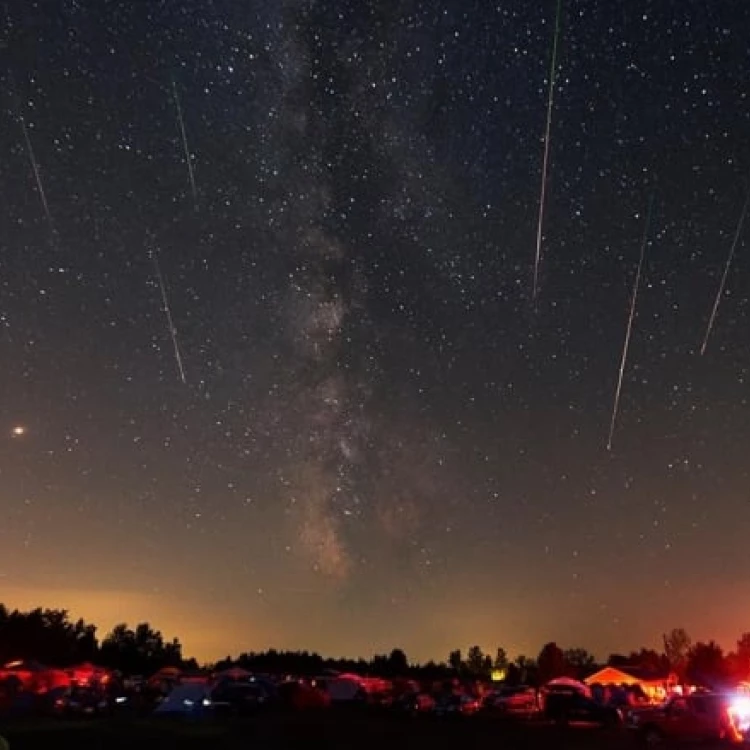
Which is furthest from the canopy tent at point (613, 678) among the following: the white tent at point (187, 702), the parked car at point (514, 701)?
the white tent at point (187, 702)

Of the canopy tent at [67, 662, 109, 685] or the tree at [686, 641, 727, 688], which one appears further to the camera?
the tree at [686, 641, 727, 688]

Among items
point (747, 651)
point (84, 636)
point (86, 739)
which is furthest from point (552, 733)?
point (84, 636)

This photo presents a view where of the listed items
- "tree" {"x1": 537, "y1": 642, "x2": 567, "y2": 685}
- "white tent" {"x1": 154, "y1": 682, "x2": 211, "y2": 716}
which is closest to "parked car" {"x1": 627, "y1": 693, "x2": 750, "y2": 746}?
"white tent" {"x1": 154, "y1": 682, "x2": 211, "y2": 716}

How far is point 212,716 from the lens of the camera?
46938 millimetres

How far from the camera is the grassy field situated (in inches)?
1086

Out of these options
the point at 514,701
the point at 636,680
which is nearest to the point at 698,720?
the point at 514,701

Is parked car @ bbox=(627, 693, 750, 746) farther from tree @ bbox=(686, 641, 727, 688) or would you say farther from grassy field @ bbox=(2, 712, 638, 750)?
tree @ bbox=(686, 641, 727, 688)

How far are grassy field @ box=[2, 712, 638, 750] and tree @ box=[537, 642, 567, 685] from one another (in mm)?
145679

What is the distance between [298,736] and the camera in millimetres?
30922

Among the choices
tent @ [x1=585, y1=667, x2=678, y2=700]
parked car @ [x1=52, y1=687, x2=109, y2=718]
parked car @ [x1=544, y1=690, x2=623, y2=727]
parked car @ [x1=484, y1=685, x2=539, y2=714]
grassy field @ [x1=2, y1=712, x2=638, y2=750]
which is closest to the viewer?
grassy field @ [x1=2, y1=712, x2=638, y2=750]

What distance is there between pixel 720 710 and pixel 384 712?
30.1m

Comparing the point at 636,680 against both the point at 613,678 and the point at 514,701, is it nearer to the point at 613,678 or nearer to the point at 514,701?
the point at 613,678

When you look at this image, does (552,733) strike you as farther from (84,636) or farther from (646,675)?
(84,636)

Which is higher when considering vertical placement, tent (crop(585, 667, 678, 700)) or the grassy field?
tent (crop(585, 667, 678, 700))
